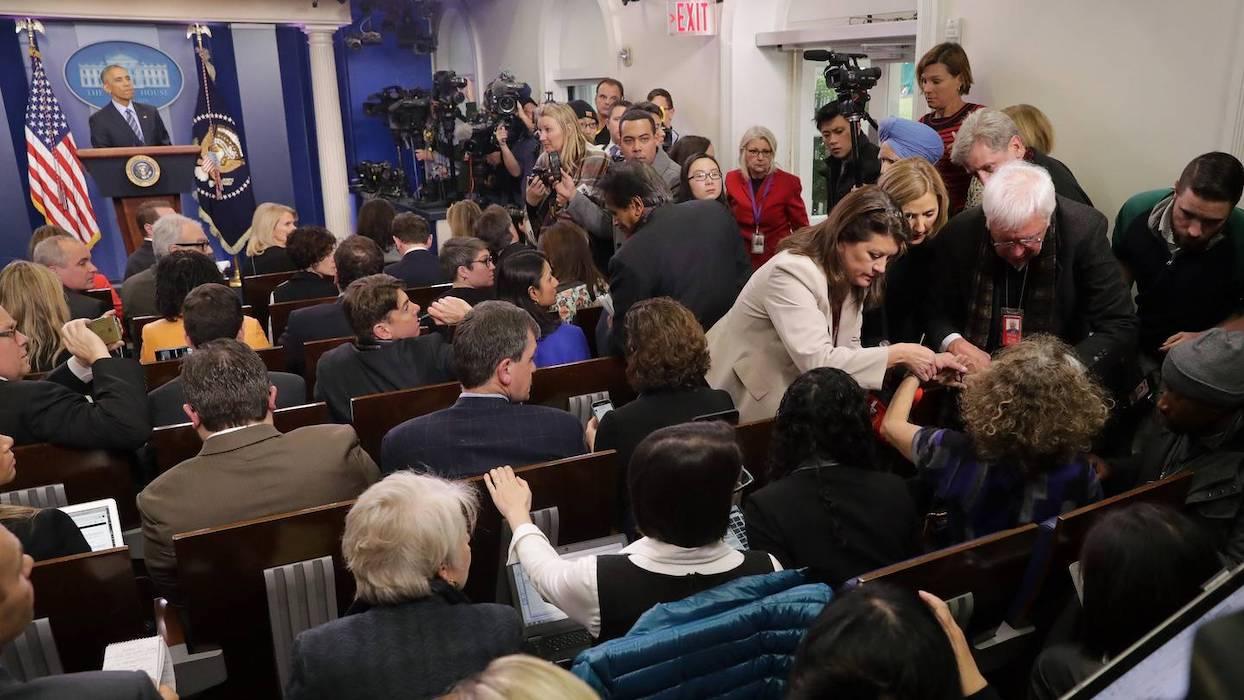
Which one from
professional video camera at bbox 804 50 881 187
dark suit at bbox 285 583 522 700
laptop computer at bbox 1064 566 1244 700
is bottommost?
dark suit at bbox 285 583 522 700

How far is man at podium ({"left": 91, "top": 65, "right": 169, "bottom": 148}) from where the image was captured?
27.6ft

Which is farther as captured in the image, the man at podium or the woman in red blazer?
the man at podium

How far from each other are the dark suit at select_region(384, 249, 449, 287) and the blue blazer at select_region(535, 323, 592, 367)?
1594mm

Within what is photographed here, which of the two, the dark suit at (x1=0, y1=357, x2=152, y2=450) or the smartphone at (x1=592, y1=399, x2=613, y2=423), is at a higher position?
the dark suit at (x1=0, y1=357, x2=152, y2=450)

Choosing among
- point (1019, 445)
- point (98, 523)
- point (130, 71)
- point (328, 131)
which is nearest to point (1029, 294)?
point (1019, 445)

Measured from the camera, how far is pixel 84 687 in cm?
125

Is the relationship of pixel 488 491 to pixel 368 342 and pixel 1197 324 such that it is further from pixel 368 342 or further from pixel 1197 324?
pixel 1197 324

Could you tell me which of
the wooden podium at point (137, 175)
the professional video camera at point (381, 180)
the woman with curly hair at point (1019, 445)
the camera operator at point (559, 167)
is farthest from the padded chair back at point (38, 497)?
the professional video camera at point (381, 180)

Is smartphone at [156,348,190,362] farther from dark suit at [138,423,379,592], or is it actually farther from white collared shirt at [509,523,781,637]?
white collared shirt at [509,523,781,637]

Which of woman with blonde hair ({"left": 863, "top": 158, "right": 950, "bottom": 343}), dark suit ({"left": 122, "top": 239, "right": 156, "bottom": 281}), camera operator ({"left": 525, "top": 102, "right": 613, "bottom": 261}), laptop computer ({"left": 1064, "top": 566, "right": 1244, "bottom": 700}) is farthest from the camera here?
dark suit ({"left": 122, "top": 239, "right": 156, "bottom": 281})

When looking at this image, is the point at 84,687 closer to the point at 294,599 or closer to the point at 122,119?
the point at 294,599

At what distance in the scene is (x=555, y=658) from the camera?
176cm

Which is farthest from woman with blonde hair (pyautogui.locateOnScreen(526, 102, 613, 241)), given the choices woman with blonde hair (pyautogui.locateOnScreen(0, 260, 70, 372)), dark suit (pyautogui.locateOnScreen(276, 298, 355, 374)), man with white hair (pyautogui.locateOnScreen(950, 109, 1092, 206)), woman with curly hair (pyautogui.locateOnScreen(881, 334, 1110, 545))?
woman with curly hair (pyautogui.locateOnScreen(881, 334, 1110, 545))

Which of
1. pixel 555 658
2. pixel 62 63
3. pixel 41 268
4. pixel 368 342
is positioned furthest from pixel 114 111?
pixel 555 658
